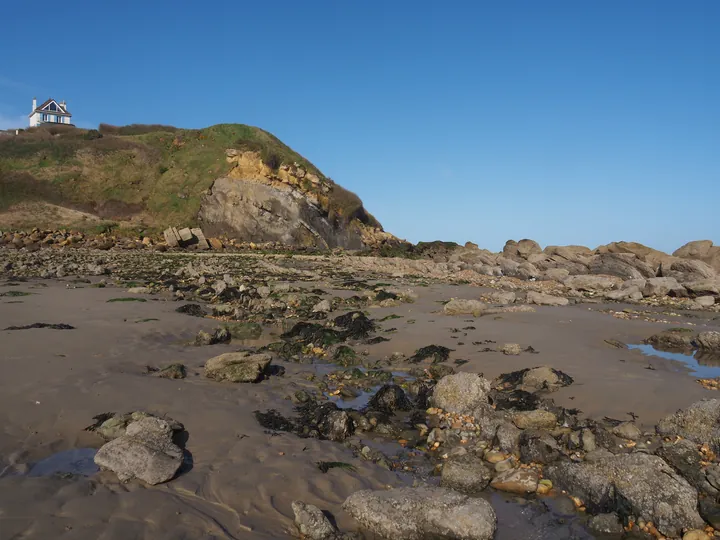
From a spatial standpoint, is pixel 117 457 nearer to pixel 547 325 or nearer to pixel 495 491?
pixel 495 491

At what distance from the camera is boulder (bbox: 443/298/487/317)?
1323 centimetres

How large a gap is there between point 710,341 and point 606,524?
8.08 m

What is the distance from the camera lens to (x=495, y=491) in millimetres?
5000

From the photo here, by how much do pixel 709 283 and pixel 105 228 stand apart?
1558 inches

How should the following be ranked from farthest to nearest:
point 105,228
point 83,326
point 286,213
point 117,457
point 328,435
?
point 286,213
point 105,228
point 83,326
point 328,435
point 117,457

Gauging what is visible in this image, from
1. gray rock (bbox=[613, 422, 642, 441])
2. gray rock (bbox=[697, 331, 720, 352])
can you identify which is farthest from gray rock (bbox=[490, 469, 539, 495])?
gray rock (bbox=[697, 331, 720, 352])

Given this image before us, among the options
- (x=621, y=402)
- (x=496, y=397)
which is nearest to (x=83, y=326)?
(x=496, y=397)

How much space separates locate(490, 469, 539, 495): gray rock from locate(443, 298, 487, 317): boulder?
8.18 meters

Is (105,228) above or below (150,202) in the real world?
below

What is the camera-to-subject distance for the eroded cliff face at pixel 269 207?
4169 centimetres

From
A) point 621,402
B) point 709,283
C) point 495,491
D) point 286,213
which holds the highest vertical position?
point 286,213


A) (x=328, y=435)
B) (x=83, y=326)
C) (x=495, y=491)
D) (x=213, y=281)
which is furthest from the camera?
(x=213, y=281)

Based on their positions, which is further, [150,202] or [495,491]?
[150,202]

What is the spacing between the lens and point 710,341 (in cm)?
1034
